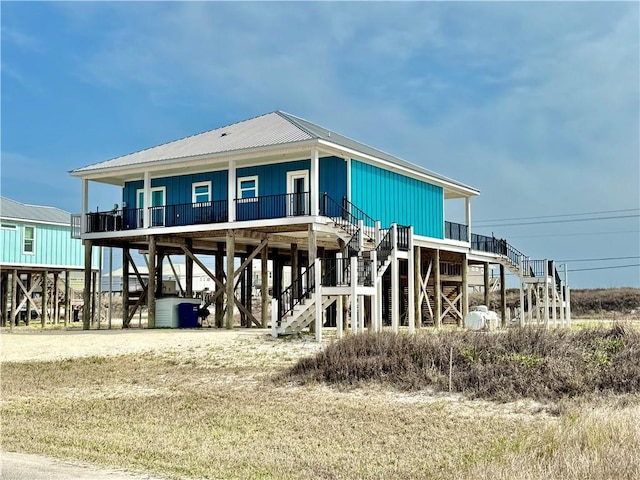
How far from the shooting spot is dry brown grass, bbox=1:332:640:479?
10.4 metres

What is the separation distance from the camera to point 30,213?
4719cm

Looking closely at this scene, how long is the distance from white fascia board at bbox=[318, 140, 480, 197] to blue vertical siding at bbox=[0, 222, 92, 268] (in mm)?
19954

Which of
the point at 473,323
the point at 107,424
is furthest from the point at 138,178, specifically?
the point at 107,424

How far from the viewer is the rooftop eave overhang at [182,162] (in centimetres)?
2936

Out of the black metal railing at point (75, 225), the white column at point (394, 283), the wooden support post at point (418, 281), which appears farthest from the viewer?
the black metal railing at point (75, 225)

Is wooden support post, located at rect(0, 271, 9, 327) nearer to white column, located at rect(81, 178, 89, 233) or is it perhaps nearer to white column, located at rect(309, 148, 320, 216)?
white column, located at rect(81, 178, 89, 233)

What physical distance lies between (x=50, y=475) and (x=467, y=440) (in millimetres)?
5662

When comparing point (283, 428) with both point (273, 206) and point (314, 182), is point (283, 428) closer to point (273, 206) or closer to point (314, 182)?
point (314, 182)

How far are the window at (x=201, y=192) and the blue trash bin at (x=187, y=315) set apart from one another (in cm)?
411

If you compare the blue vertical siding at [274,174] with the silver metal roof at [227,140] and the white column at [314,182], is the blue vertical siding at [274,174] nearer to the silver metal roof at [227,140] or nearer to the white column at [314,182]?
the silver metal roof at [227,140]

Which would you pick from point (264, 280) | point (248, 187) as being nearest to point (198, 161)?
point (248, 187)

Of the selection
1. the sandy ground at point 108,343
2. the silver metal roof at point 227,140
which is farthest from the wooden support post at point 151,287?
the sandy ground at point 108,343

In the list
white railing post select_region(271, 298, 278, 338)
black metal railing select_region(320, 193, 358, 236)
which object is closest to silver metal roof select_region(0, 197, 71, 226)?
black metal railing select_region(320, 193, 358, 236)

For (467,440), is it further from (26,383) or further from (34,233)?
(34,233)
